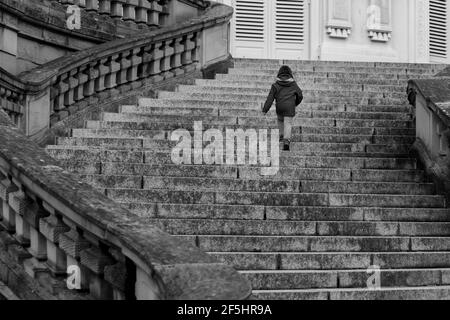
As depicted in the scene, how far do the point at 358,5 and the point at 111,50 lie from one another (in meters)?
8.28

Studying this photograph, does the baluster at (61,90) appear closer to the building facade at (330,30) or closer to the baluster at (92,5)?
the baluster at (92,5)

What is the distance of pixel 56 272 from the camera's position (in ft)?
23.2

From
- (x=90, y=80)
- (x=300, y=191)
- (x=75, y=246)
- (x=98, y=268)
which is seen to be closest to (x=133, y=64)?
(x=90, y=80)

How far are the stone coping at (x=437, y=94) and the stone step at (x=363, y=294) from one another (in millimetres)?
2974

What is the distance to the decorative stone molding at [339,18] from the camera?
69.6ft

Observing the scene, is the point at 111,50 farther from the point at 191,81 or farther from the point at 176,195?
the point at 176,195

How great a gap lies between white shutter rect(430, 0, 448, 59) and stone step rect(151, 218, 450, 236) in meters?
12.4

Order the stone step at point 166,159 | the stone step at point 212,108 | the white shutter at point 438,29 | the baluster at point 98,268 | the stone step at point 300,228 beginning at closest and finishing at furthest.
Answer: the baluster at point 98,268, the stone step at point 300,228, the stone step at point 166,159, the stone step at point 212,108, the white shutter at point 438,29

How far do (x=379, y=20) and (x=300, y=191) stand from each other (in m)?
11.1

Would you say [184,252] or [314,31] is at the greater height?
[314,31]

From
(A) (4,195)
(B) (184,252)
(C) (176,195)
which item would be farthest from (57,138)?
(B) (184,252)

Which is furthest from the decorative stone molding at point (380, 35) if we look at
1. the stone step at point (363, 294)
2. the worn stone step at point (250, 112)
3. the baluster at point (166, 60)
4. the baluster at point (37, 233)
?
the baluster at point (37, 233)

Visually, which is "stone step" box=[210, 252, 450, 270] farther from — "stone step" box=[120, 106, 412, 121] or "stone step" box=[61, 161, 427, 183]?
"stone step" box=[120, 106, 412, 121]

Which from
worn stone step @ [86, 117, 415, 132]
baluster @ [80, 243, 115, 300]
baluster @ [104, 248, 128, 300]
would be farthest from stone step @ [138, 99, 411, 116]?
baluster @ [104, 248, 128, 300]
